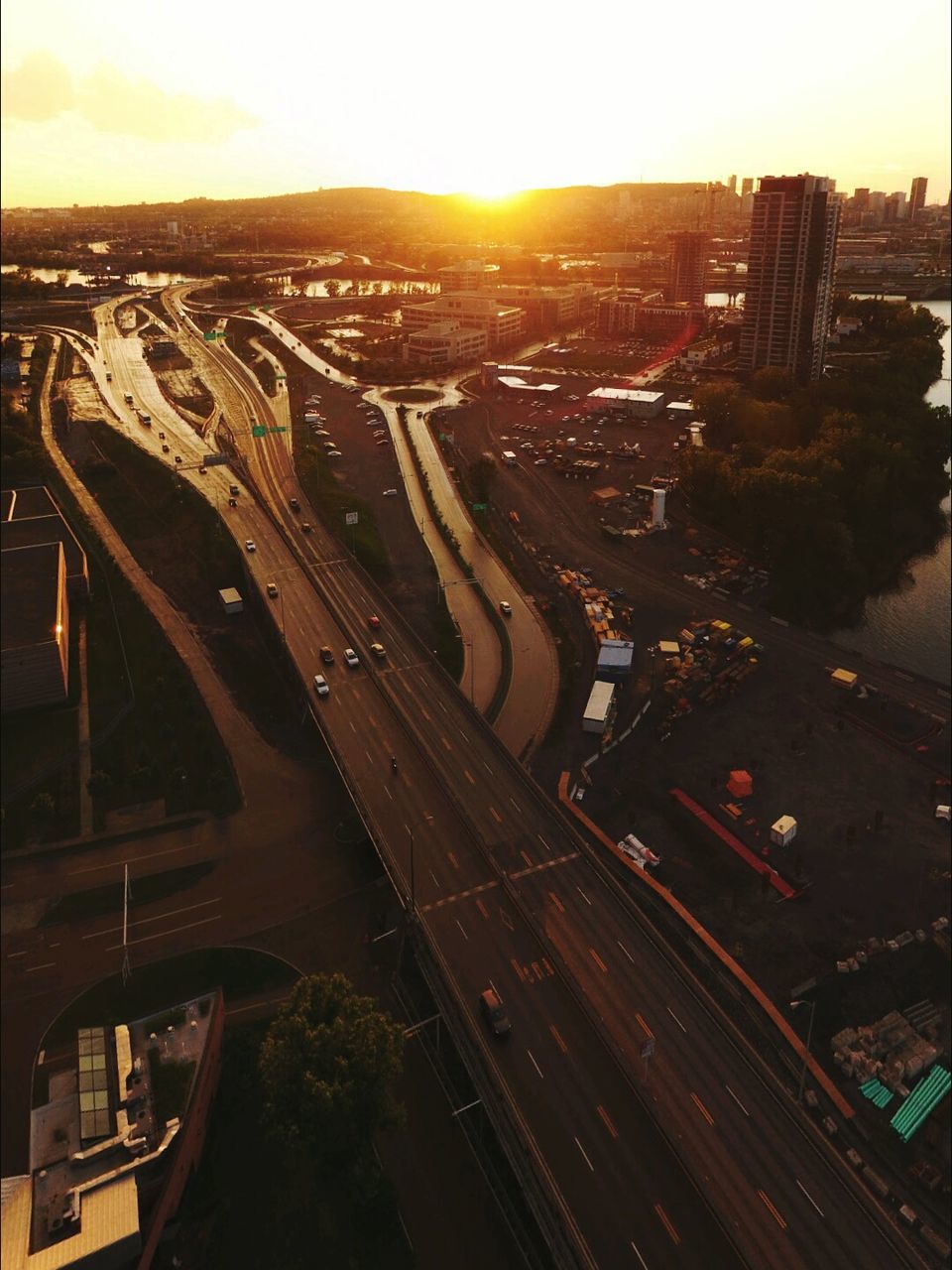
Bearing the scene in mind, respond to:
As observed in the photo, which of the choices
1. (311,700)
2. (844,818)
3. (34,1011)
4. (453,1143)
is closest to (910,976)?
(844,818)

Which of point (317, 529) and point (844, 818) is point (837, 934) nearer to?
point (844, 818)

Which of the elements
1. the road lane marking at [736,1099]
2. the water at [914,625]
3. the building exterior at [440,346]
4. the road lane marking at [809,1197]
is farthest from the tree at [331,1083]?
the building exterior at [440,346]

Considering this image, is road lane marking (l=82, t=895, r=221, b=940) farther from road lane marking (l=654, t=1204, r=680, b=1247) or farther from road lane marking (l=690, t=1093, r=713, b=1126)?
road lane marking (l=654, t=1204, r=680, b=1247)

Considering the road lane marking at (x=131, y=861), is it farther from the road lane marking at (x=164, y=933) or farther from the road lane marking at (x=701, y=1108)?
the road lane marking at (x=701, y=1108)

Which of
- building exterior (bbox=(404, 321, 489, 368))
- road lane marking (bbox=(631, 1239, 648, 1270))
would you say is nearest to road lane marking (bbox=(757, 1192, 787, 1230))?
road lane marking (bbox=(631, 1239, 648, 1270))

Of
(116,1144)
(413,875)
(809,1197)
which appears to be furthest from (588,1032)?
(116,1144)
